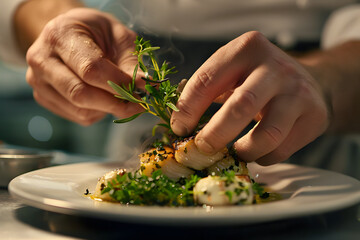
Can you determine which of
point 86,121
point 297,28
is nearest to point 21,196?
point 86,121

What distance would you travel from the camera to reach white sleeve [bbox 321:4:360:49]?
7.36ft

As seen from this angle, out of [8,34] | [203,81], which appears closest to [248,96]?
[203,81]

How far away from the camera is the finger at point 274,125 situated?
104 centimetres

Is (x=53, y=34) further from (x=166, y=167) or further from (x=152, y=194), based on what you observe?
(x=152, y=194)

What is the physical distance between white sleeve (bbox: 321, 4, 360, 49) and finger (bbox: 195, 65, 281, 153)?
1464 millimetres

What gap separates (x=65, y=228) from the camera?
2.67ft

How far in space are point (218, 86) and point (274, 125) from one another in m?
0.17

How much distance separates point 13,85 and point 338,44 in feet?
15.1

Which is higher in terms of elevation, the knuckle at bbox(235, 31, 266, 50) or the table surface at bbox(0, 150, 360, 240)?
the knuckle at bbox(235, 31, 266, 50)

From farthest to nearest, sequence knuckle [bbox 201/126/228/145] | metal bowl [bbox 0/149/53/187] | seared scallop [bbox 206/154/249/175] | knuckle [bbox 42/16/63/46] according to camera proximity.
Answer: knuckle [bbox 42/16/63/46], metal bowl [bbox 0/149/53/187], seared scallop [bbox 206/154/249/175], knuckle [bbox 201/126/228/145]

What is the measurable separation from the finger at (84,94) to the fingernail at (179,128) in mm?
337

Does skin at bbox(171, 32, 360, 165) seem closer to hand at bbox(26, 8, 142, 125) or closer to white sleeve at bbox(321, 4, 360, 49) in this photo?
hand at bbox(26, 8, 142, 125)

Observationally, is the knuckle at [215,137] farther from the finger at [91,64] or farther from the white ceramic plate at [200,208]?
the finger at [91,64]

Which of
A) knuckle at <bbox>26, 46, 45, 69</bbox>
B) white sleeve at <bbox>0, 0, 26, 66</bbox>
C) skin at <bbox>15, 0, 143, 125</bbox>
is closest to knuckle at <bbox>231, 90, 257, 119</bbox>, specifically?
skin at <bbox>15, 0, 143, 125</bbox>
